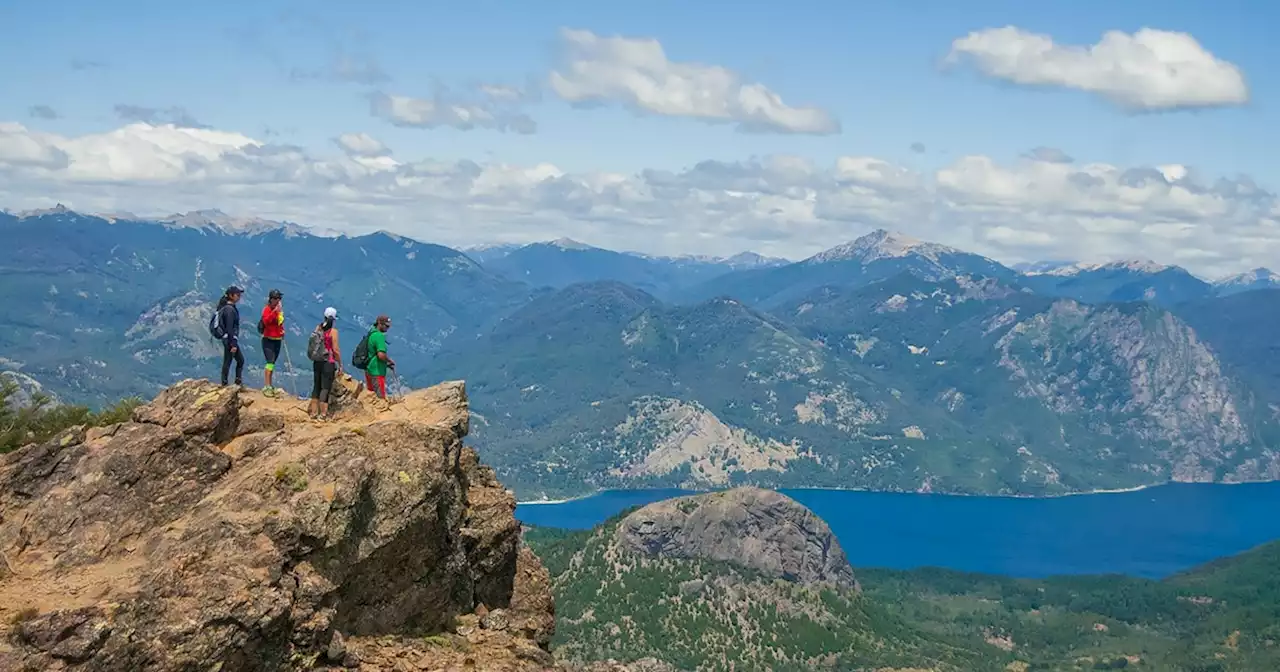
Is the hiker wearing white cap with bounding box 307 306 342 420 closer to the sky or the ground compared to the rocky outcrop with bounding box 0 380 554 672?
closer to the sky

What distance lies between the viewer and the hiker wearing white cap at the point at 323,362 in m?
37.8

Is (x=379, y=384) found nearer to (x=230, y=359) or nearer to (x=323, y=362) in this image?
(x=323, y=362)

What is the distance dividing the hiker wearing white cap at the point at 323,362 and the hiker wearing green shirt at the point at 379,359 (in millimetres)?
1638

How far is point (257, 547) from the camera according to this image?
28.7 metres

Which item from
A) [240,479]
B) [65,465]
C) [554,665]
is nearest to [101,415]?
[65,465]

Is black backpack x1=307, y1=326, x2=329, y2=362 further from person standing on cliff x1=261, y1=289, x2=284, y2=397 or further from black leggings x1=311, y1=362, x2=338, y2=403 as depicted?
person standing on cliff x1=261, y1=289, x2=284, y2=397

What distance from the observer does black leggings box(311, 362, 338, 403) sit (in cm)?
3775

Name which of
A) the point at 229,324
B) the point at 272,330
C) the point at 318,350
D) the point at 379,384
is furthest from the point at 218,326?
the point at 379,384

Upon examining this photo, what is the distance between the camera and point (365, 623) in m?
31.5

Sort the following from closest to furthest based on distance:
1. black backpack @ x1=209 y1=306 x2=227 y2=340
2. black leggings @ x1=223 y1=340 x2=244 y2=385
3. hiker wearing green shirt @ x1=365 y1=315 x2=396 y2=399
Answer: hiker wearing green shirt @ x1=365 y1=315 x2=396 y2=399 → black backpack @ x1=209 y1=306 x2=227 y2=340 → black leggings @ x1=223 y1=340 x2=244 y2=385

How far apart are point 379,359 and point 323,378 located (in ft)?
10.8

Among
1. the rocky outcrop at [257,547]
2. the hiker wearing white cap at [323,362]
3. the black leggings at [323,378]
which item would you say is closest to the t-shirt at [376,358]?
the hiker wearing white cap at [323,362]

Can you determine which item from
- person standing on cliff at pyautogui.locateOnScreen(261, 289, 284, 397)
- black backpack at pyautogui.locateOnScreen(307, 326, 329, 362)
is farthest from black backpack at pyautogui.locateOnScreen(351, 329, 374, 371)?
person standing on cliff at pyautogui.locateOnScreen(261, 289, 284, 397)

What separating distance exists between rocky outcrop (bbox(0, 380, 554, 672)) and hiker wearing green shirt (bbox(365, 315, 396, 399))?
2.51m
